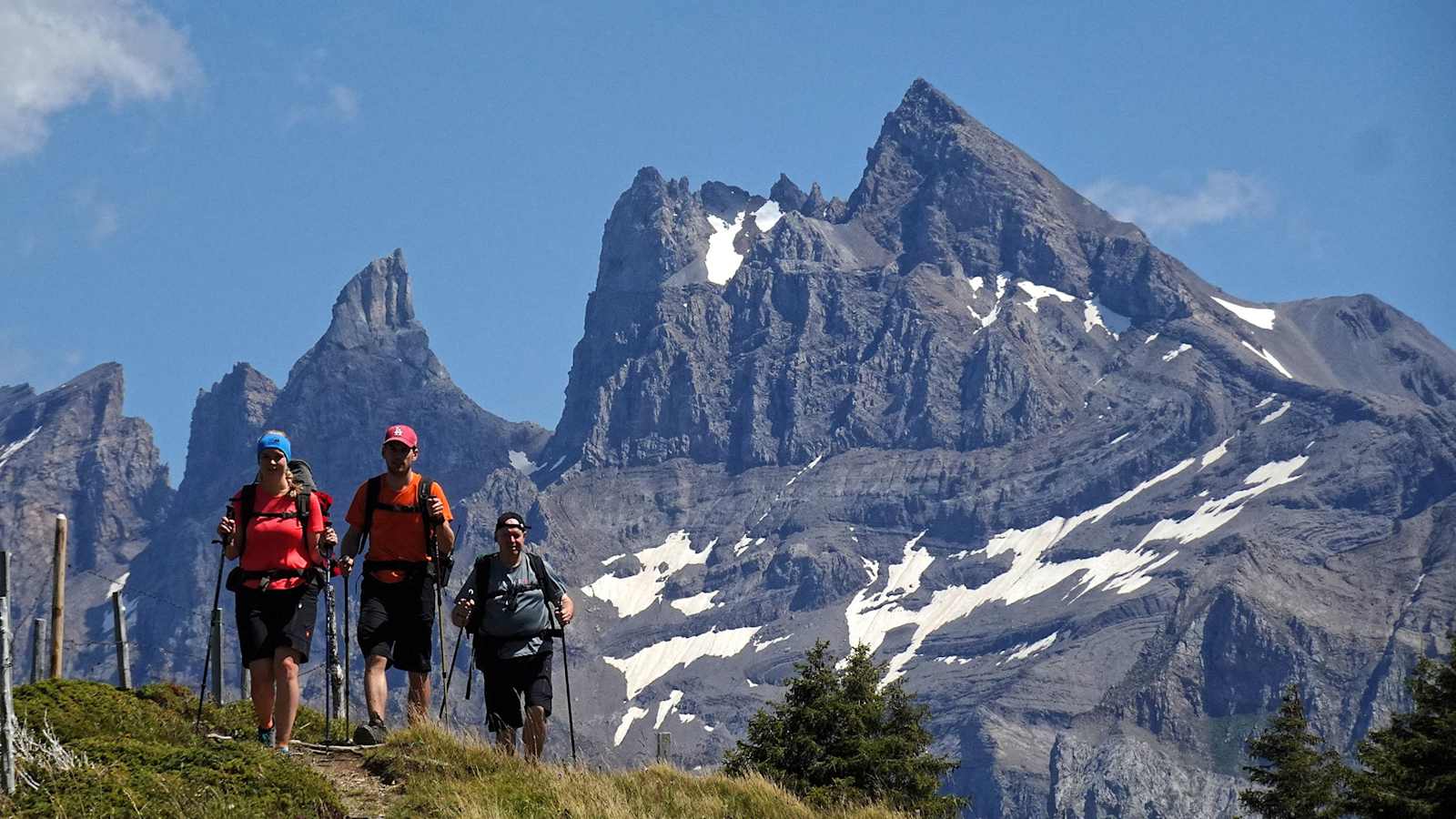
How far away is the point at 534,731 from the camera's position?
54.6ft

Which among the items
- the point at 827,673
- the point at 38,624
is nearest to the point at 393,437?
the point at 38,624

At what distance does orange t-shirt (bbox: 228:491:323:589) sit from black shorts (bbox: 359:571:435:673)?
136cm

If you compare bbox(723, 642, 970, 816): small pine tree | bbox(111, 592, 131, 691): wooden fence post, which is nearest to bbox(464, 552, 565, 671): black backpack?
bbox(111, 592, 131, 691): wooden fence post

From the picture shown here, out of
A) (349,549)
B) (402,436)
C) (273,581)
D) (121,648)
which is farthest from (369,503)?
(121,648)

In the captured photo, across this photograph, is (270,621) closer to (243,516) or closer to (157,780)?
(243,516)

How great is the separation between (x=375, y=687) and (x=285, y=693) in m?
1.53

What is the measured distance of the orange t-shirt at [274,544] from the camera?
15750 millimetres

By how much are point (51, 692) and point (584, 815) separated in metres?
5.47

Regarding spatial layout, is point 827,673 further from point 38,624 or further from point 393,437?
point 393,437

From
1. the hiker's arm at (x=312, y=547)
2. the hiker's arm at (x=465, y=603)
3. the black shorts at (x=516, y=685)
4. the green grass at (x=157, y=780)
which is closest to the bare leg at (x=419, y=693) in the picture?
the black shorts at (x=516, y=685)

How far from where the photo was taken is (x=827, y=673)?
38938mm

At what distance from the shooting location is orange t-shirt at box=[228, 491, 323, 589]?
15.8 m

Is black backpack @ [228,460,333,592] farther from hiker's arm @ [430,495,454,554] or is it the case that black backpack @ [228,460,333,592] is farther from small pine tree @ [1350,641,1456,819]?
small pine tree @ [1350,641,1456,819]

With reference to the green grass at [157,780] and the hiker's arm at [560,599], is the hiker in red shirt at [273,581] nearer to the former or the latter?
the green grass at [157,780]
